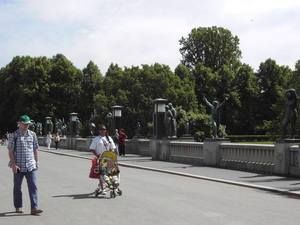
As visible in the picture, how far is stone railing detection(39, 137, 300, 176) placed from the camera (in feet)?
48.8

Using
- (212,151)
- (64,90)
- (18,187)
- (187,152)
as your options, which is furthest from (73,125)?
(18,187)

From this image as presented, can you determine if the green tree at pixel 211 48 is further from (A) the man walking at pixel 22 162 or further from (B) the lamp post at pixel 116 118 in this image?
(A) the man walking at pixel 22 162

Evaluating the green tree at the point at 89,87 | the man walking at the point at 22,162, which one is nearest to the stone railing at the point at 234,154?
the man walking at the point at 22,162

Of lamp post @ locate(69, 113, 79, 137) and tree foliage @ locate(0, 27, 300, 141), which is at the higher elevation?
tree foliage @ locate(0, 27, 300, 141)

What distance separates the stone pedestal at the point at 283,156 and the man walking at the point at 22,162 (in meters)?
9.28

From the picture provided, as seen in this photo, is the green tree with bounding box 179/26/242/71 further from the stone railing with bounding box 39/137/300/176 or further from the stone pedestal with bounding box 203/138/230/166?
the stone pedestal with bounding box 203/138/230/166

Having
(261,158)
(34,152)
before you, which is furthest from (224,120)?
(34,152)

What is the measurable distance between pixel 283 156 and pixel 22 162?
Answer: 9.54m

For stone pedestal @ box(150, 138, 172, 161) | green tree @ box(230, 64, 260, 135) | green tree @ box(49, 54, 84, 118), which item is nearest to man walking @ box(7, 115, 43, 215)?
stone pedestal @ box(150, 138, 172, 161)

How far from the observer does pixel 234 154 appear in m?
18.0

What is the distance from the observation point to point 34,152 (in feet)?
27.0

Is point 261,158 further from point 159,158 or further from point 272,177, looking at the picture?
point 159,158

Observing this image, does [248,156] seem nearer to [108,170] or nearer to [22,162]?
[108,170]

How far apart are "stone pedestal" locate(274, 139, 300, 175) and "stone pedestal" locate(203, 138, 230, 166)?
3949mm
